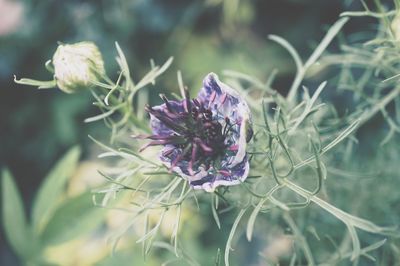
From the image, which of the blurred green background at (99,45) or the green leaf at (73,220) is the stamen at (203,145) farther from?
the blurred green background at (99,45)

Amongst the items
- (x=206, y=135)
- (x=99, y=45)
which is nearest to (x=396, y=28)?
(x=206, y=135)

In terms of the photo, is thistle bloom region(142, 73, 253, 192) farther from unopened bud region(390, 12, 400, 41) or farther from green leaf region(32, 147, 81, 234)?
green leaf region(32, 147, 81, 234)

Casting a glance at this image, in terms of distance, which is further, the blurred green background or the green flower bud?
the blurred green background

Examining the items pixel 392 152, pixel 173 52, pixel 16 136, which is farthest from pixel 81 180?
pixel 392 152

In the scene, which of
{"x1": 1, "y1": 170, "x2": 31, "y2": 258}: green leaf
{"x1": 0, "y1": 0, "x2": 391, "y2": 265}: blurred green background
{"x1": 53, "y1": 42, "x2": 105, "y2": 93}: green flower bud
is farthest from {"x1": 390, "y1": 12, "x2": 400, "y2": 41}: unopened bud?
{"x1": 0, "y1": 0, "x2": 391, "y2": 265}: blurred green background

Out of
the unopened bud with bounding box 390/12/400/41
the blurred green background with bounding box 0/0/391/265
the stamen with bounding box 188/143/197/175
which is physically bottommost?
the blurred green background with bounding box 0/0/391/265

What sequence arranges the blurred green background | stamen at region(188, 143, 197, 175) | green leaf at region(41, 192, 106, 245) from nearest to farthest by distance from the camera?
stamen at region(188, 143, 197, 175) < green leaf at region(41, 192, 106, 245) < the blurred green background

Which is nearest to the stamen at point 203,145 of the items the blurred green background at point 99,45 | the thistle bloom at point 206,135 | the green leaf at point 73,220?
the thistle bloom at point 206,135
